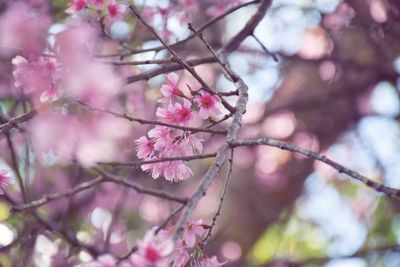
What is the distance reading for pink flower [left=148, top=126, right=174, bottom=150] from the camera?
149cm

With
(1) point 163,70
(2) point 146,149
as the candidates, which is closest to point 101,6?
(1) point 163,70

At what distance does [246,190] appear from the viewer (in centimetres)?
321

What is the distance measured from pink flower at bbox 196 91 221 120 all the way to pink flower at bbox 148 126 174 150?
0.36 feet

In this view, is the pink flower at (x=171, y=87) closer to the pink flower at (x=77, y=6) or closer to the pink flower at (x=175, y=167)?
the pink flower at (x=175, y=167)

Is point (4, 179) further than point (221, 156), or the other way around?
point (4, 179)

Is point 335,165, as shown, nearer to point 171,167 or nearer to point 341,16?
point 171,167

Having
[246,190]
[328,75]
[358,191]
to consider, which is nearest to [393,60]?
[328,75]

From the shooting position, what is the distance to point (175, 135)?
4.97 feet

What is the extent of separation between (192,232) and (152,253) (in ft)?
1.20

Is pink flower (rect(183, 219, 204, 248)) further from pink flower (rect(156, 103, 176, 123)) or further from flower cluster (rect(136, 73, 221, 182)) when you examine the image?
pink flower (rect(156, 103, 176, 123))

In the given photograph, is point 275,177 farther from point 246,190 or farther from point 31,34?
point 31,34

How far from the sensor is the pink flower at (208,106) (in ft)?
5.08

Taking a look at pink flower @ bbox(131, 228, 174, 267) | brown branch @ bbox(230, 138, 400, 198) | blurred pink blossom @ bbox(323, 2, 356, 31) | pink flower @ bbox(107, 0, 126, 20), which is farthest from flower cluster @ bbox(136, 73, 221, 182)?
blurred pink blossom @ bbox(323, 2, 356, 31)

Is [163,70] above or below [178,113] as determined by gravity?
above
